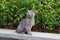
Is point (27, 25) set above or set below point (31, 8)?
below

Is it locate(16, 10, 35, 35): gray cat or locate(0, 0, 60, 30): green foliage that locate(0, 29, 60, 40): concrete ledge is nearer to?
locate(16, 10, 35, 35): gray cat

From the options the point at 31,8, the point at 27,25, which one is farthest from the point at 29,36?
the point at 31,8

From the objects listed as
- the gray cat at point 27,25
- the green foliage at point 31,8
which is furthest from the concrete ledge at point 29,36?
the green foliage at point 31,8

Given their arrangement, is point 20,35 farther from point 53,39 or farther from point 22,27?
point 53,39

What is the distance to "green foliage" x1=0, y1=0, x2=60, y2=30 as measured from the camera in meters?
3.23

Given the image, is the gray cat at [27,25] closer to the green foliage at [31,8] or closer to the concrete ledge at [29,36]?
the concrete ledge at [29,36]

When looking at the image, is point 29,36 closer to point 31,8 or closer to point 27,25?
point 27,25

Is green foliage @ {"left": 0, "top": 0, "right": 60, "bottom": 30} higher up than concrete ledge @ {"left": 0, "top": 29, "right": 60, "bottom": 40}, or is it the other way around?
green foliage @ {"left": 0, "top": 0, "right": 60, "bottom": 30}

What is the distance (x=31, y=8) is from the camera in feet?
10.6

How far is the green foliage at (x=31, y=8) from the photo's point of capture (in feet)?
10.6

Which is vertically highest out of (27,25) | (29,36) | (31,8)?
(31,8)

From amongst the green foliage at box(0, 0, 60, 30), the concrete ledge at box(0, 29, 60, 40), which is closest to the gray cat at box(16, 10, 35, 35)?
the concrete ledge at box(0, 29, 60, 40)

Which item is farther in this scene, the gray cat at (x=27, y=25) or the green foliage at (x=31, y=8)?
the green foliage at (x=31, y=8)

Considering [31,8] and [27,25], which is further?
[31,8]
